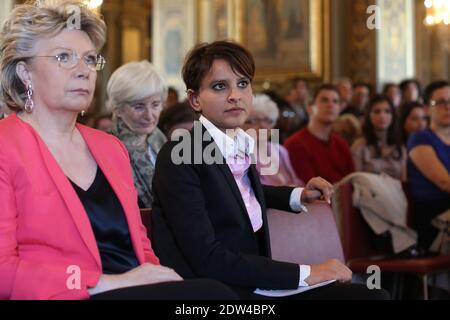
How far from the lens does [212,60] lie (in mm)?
2348

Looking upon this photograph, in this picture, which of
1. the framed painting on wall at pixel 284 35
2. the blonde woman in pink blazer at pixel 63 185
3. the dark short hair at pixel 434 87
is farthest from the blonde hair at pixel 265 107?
the framed painting on wall at pixel 284 35

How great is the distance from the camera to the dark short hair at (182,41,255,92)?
7.67 ft

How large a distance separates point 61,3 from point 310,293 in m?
1.14

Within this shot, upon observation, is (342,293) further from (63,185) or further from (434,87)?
(434,87)

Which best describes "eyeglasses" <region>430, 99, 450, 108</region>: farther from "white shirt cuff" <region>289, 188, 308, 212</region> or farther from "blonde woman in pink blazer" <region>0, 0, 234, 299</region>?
"blonde woman in pink blazer" <region>0, 0, 234, 299</region>

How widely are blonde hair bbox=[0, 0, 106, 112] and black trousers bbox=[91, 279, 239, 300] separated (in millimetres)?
648

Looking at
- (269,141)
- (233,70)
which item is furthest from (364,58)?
(233,70)

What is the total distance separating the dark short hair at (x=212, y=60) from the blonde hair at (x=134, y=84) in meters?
0.98

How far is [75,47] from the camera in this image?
2027mm

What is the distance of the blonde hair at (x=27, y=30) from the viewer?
201 cm

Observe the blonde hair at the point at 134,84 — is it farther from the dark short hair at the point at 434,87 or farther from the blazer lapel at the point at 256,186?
the dark short hair at the point at 434,87

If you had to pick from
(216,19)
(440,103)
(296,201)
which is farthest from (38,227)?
(216,19)

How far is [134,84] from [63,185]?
1.54m
